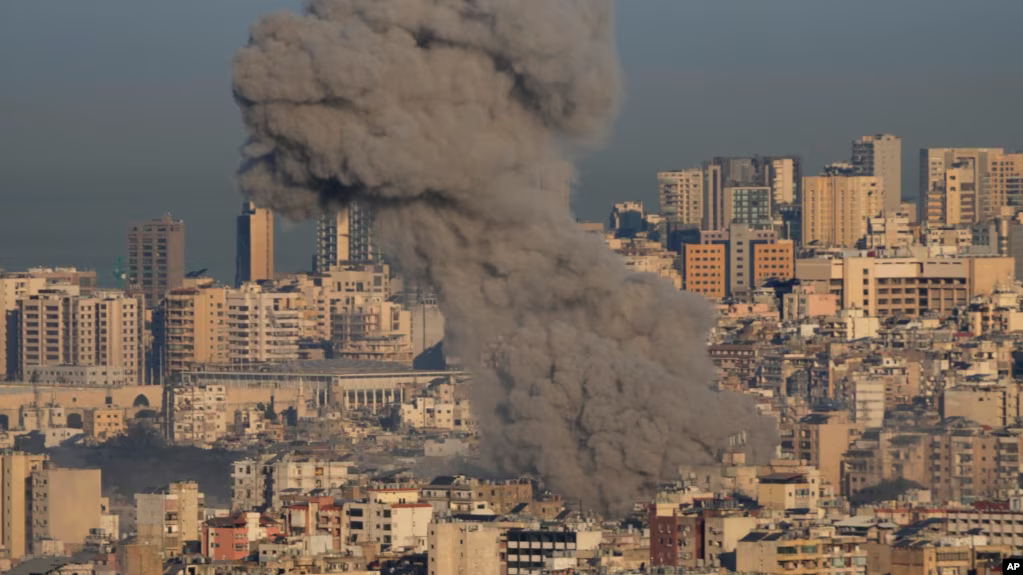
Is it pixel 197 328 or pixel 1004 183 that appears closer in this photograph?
pixel 197 328

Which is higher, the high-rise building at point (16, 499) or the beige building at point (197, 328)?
the beige building at point (197, 328)

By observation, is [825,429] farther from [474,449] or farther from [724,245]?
[724,245]

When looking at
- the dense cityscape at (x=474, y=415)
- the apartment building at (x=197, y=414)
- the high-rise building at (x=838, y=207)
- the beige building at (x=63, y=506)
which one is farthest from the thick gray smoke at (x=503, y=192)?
the high-rise building at (x=838, y=207)

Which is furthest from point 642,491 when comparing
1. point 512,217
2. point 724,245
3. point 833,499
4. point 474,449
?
A: point 724,245

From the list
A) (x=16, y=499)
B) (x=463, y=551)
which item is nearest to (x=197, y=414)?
(x=16, y=499)

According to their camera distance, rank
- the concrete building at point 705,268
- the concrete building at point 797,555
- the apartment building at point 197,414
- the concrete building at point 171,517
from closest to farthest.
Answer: the concrete building at point 797,555 → the concrete building at point 171,517 → the apartment building at point 197,414 → the concrete building at point 705,268

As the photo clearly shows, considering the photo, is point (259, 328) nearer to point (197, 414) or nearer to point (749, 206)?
point (197, 414)

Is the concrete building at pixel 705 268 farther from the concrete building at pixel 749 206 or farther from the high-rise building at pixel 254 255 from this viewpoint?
the high-rise building at pixel 254 255
